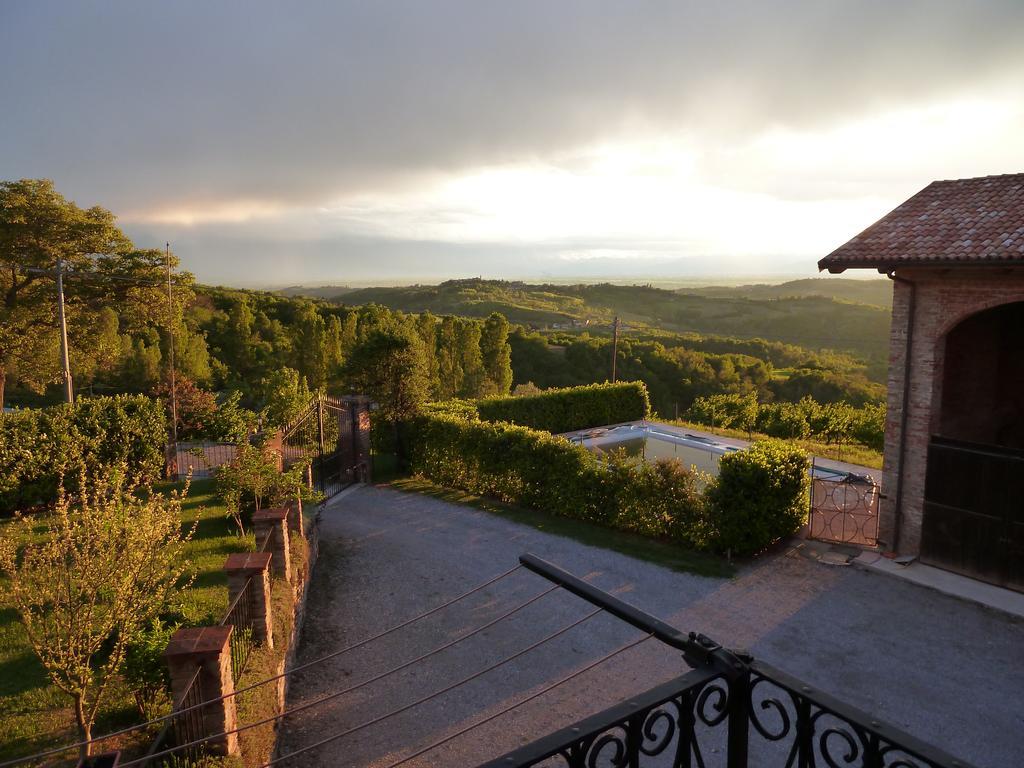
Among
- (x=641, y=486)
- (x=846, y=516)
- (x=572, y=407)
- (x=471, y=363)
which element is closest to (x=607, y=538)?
(x=641, y=486)

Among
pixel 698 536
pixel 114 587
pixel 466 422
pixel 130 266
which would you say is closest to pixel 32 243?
pixel 130 266

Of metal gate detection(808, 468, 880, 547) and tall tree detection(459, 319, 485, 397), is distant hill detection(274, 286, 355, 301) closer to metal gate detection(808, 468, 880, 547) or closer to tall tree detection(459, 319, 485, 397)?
tall tree detection(459, 319, 485, 397)

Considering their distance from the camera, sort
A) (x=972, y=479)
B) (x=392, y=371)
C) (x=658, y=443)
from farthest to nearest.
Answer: (x=658, y=443), (x=392, y=371), (x=972, y=479)

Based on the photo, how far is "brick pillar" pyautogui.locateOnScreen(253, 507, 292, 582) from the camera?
8.66 m

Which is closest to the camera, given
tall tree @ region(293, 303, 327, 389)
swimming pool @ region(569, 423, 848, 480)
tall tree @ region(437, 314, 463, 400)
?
swimming pool @ region(569, 423, 848, 480)

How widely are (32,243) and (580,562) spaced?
2246cm

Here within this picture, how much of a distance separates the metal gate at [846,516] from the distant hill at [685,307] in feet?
183

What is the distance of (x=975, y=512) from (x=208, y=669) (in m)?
10.4

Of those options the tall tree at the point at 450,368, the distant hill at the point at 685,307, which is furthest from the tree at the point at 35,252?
the distant hill at the point at 685,307

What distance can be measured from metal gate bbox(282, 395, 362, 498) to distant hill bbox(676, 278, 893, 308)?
89.4 metres

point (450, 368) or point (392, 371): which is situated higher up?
point (392, 371)

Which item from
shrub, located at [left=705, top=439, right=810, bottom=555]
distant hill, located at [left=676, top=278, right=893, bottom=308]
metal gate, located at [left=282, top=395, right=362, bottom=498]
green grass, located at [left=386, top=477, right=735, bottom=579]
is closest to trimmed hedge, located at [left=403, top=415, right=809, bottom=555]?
shrub, located at [left=705, top=439, right=810, bottom=555]

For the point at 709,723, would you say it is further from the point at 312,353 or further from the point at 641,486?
the point at 312,353

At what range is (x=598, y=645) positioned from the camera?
8219mm
